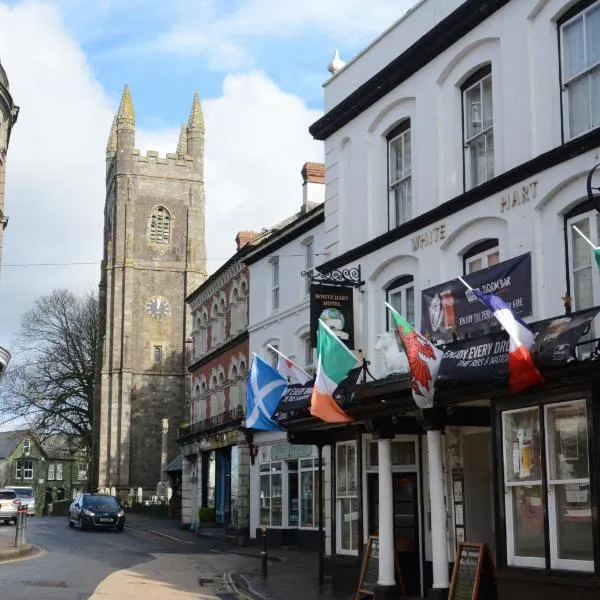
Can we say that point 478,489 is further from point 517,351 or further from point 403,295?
point 517,351

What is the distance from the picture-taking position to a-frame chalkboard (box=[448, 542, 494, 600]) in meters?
14.3

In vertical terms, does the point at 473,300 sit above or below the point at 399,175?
below

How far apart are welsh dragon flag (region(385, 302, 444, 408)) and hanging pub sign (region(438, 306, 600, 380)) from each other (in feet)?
0.49

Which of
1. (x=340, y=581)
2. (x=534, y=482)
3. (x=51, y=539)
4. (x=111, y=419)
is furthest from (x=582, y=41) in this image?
(x=111, y=419)

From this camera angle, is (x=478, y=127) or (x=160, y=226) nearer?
(x=478, y=127)

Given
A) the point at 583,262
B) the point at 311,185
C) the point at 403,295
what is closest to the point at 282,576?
the point at 403,295

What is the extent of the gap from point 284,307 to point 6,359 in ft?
28.3

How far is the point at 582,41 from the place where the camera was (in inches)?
567

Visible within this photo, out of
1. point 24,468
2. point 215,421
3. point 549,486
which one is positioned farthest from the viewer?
point 24,468

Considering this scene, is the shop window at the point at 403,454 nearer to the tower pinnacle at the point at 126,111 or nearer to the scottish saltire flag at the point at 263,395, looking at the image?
the scottish saltire flag at the point at 263,395

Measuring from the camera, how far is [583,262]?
13867mm

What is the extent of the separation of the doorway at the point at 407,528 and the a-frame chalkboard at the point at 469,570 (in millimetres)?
2438

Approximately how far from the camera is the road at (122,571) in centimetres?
1761

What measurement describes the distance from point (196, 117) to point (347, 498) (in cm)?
6844
